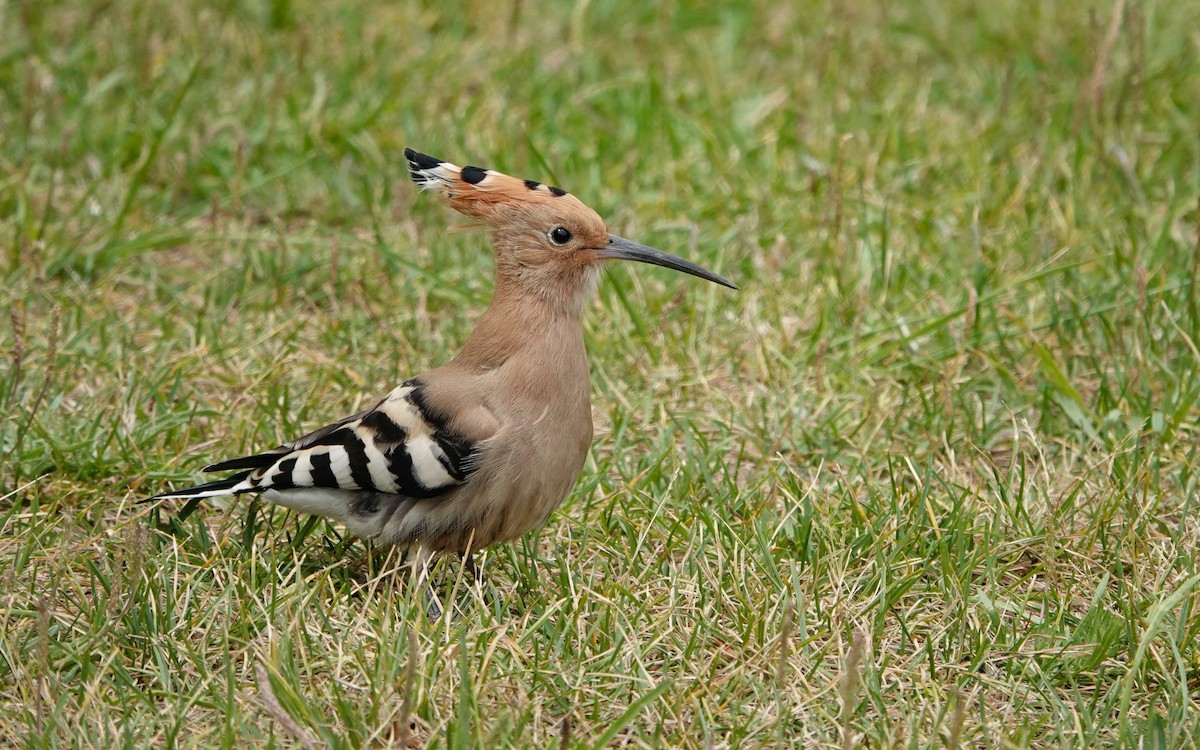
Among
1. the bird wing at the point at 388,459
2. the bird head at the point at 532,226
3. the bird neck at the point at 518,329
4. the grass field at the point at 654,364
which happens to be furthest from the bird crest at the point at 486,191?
the grass field at the point at 654,364

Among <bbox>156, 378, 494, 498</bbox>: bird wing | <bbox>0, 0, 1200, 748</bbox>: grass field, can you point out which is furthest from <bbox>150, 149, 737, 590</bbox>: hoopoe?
<bbox>0, 0, 1200, 748</bbox>: grass field

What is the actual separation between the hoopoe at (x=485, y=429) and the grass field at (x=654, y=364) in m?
0.13

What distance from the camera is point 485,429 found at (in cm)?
253

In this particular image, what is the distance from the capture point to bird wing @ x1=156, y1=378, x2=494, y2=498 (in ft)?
8.27

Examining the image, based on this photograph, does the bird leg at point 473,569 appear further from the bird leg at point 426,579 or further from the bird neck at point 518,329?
the bird neck at point 518,329

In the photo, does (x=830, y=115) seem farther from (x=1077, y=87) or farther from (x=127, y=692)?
(x=127, y=692)

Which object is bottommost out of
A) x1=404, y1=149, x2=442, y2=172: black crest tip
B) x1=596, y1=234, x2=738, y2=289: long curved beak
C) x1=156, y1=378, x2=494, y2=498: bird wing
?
x1=156, y1=378, x2=494, y2=498: bird wing

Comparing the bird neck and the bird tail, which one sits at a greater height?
the bird neck

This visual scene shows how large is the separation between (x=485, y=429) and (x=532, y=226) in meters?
0.42

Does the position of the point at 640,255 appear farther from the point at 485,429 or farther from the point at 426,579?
the point at 426,579

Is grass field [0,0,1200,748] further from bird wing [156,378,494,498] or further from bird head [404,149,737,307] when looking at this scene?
bird head [404,149,737,307]

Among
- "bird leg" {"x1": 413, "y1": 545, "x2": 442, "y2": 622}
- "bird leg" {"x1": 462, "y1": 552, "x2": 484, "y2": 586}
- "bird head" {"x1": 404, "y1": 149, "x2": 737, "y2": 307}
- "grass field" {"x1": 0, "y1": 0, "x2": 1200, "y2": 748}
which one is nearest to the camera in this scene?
"grass field" {"x1": 0, "y1": 0, "x2": 1200, "y2": 748}

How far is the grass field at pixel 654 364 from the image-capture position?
2273 millimetres

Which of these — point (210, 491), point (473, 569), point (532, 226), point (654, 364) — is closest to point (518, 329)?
point (532, 226)
